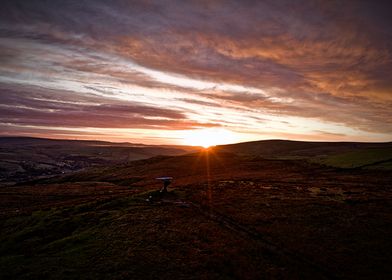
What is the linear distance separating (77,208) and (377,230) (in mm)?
38370

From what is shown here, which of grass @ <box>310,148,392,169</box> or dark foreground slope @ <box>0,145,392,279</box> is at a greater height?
grass @ <box>310,148,392,169</box>

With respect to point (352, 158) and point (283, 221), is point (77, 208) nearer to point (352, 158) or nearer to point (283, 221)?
point (283, 221)

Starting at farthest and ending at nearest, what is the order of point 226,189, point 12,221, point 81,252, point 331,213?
point 226,189 < point 12,221 < point 331,213 < point 81,252

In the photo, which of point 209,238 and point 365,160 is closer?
point 209,238

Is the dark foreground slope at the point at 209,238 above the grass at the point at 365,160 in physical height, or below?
below

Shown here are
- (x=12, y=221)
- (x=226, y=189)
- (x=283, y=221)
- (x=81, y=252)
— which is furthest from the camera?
(x=226, y=189)

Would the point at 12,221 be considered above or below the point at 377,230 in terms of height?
below

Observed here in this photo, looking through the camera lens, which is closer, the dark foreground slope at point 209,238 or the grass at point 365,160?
the dark foreground slope at point 209,238

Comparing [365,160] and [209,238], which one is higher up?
[365,160]

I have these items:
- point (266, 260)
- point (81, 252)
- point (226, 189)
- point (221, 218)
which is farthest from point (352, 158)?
point (81, 252)

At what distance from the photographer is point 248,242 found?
82.3 ft

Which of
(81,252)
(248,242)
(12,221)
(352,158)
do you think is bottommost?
(12,221)

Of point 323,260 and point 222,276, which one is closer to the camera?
point 222,276

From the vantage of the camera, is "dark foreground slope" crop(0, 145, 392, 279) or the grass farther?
the grass
